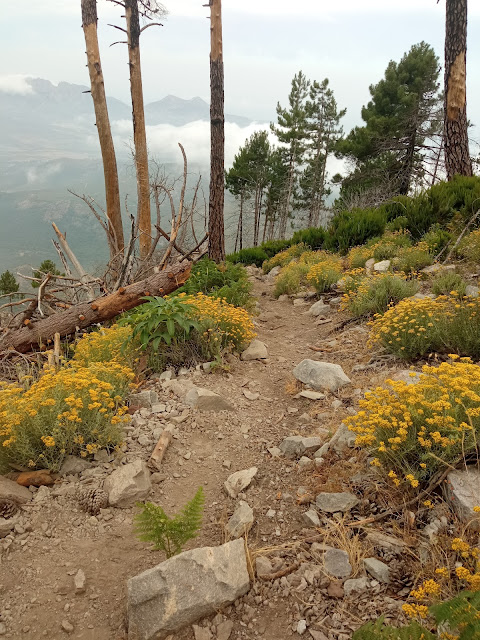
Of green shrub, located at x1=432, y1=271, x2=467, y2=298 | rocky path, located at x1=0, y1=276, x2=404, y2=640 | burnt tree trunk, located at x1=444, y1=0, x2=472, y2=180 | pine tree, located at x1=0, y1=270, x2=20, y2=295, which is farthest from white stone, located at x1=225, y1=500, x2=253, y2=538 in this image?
pine tree, located at x1=0, y1=270, x2=20, y2=295

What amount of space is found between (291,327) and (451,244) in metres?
3.31

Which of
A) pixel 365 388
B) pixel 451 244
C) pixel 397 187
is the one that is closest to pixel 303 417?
pixel 365 388

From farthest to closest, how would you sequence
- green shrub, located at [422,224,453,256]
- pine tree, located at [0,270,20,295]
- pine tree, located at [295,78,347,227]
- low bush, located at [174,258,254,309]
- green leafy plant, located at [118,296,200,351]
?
pine tree, located at [295,78,347,227], pine tree, located at [0,270,20,295], green shrub, located at [422,224,453,256], low bush, located at [174,258,254,309], green leafy plant, located at [118,296,200,351]

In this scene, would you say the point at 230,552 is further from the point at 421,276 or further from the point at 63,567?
the point at 421,276

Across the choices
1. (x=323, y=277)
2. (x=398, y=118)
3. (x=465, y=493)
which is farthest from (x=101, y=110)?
(x=398, y=118)

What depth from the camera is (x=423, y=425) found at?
8.20 ft

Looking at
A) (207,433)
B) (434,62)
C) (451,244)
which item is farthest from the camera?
(434,62)

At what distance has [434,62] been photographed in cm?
2094

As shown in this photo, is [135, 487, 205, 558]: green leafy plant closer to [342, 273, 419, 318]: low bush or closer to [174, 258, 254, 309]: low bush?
[342, 273, 419, 318]: low bush

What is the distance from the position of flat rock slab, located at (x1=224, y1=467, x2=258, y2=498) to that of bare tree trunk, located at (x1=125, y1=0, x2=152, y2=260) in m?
7.20

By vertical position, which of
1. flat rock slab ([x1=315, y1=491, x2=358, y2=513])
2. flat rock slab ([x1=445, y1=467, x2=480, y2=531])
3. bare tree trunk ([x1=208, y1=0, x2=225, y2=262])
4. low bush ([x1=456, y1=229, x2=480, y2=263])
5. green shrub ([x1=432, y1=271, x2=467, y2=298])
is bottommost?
flat rock slab ([x1=315, y1=491, x2=358, y2=513])

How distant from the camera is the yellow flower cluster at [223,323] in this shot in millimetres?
4918

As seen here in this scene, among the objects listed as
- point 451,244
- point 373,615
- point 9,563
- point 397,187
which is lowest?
point 9,563

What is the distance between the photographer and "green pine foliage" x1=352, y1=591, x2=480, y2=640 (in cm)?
133
